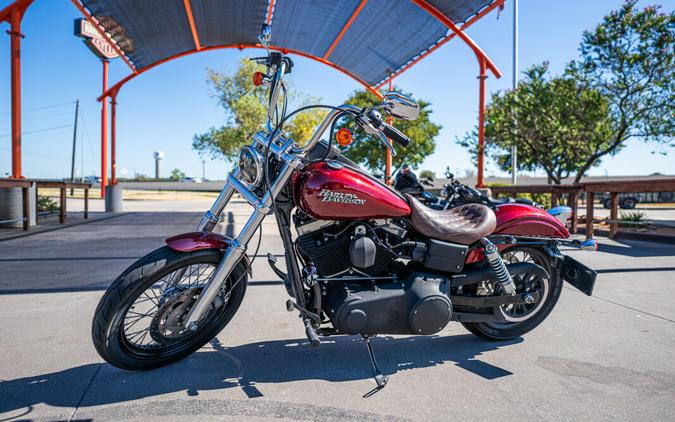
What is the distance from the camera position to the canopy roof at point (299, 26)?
9.78 m

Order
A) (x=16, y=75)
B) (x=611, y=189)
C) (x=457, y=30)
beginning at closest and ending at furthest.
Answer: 1. (x=611, y=189)
2. (x=16, y=75)
3. (x=457, y=30)

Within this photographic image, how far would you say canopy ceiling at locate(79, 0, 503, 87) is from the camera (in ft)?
32.2

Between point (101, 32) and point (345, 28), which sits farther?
point (345, 28)

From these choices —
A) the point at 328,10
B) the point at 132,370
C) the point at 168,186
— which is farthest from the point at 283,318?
the point at 168,186

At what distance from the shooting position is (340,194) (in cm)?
229

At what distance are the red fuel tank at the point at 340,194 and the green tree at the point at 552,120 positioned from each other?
11.0 meters

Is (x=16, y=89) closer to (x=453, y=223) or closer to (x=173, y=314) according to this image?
(x=173, y=314)

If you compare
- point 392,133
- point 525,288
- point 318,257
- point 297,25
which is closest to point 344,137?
point 392,133

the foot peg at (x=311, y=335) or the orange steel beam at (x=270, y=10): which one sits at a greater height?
the orange steel beam at (x=270, y=10)

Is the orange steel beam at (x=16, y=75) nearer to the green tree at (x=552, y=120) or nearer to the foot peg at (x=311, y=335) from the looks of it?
the foot peg at (x=311, y=335)

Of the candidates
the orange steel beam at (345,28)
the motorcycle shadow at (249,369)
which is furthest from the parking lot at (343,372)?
the orange steel beam at (345,28)

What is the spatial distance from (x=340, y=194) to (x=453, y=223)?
86 centimetres

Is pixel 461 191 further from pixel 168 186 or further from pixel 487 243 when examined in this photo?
pixel 168 186

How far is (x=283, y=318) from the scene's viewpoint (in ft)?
11.5
